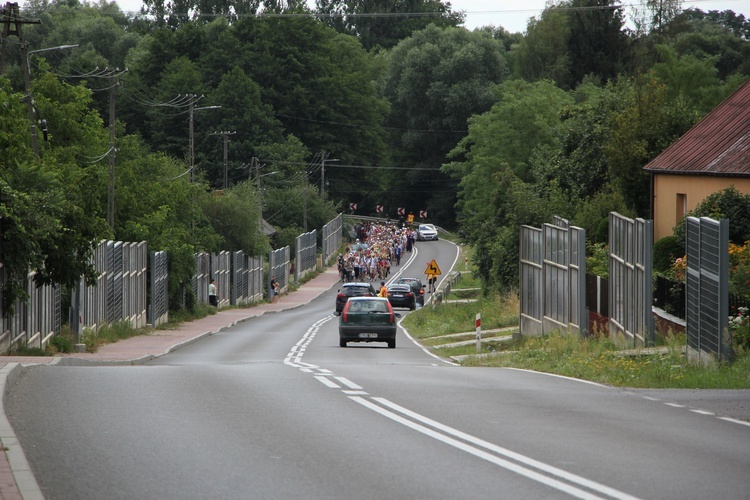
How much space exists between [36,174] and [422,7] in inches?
4398

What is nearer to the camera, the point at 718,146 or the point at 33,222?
the point at 33,222

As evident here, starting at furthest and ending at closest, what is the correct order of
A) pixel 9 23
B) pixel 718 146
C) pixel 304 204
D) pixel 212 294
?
pixel 304 204 → pixel 212 294 → pixel 718 146 → pixel 9 23

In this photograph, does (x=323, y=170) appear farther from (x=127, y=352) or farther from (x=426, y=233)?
(x=127, y=352)

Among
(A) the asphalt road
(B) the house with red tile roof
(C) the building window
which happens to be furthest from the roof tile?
(A) the asphalt road

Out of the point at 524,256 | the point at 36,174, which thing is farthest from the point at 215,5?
the point at 36,174

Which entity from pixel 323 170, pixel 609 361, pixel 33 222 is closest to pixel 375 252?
pixel 323 170

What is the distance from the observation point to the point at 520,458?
8.70 metres

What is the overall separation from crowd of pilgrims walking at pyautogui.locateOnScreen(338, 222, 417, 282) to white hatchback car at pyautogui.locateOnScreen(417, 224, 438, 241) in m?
0.75

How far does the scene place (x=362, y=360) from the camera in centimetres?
2550

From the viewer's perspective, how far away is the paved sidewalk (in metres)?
7.62

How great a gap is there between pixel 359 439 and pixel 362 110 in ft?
335

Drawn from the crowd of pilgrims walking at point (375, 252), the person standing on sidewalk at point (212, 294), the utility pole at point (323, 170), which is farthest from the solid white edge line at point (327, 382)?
the utility pole at point (323, 170)

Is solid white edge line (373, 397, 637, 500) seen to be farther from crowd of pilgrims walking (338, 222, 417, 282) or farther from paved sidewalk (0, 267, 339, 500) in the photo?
crowd of pilgrims walking (338, 222, 417, 282)

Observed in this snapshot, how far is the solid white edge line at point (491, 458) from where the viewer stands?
7492 millimetres
